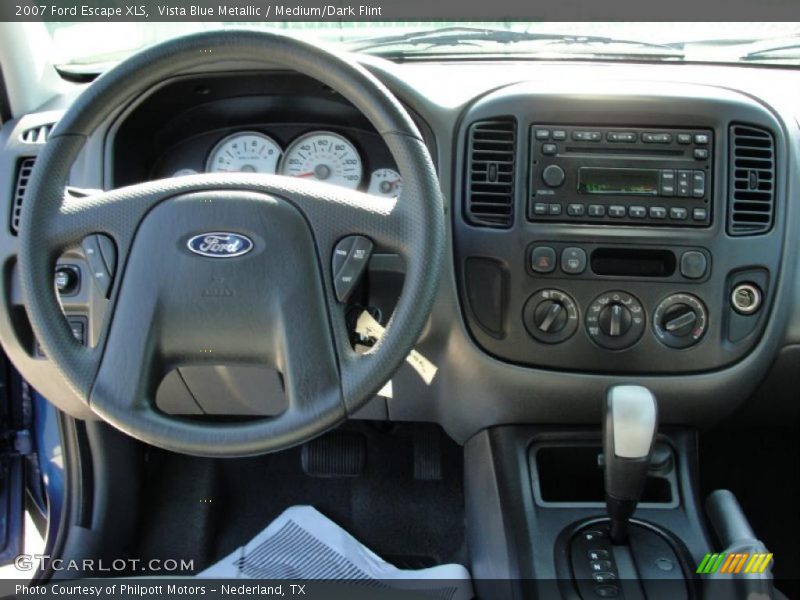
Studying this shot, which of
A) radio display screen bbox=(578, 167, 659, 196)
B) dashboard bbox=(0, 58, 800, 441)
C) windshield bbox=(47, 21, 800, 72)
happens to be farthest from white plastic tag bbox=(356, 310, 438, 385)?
windshield bbox=(47, 21, 800, 72)

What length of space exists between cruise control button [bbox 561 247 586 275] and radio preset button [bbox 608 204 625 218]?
8 cm

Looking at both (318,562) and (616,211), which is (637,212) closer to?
(616,211)

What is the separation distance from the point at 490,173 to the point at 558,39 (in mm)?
416

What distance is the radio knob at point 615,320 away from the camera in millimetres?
1491

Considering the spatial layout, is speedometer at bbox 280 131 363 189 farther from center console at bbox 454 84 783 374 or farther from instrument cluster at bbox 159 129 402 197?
center console at bbox 454 84 783 374

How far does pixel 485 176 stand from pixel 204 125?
1.95 feet

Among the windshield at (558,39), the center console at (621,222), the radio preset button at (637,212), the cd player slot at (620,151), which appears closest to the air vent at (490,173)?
the center console at (621,222)

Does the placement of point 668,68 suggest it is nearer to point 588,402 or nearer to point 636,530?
point 588,402

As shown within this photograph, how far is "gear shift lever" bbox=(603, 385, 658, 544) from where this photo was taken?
4.11 ft

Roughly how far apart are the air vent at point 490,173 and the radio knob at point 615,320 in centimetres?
24

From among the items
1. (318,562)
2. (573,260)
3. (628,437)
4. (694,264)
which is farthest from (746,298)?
(318,562)

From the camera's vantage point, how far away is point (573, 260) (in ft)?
4.90

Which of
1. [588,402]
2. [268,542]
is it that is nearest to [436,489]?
[268,542]

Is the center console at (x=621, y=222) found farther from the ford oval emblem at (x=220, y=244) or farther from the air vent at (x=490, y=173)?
the ford oval emblem at (x=220, y=244)
